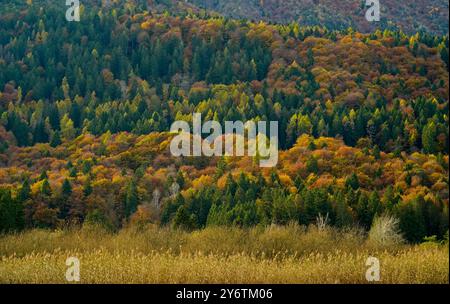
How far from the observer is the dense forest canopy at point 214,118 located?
61.2 m

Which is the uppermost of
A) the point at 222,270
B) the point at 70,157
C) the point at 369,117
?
the point at 222,270

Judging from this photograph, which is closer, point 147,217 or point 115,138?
point 147,217

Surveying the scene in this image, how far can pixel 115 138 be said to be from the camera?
129 meters

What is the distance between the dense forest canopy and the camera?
201 feet

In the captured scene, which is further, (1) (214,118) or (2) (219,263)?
(1) (214,118)

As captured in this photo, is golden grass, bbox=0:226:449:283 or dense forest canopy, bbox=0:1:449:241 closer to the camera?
golden grass, bbox=0:226:449:283

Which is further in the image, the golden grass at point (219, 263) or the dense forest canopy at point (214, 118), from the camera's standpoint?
the dense forest canopy at point (214, 118)

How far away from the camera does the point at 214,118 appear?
13262 cm

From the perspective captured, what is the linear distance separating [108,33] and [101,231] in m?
177

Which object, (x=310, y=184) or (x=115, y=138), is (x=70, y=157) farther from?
(x=310, y=184)

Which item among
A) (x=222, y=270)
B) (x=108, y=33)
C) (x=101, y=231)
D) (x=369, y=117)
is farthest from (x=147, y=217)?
(x=108, y=33)

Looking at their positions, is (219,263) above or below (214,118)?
above
